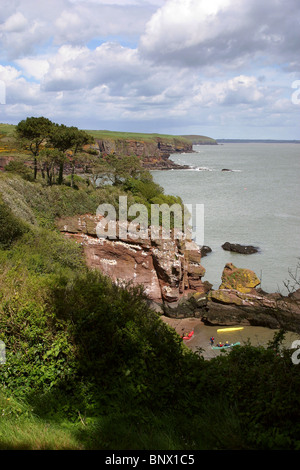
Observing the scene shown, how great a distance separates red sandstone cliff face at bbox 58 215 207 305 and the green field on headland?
13.7 meters

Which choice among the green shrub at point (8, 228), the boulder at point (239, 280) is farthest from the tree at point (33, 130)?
the boulder at point (239, 280)

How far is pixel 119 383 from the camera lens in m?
5.87

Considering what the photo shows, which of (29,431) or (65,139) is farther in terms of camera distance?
(65,139)

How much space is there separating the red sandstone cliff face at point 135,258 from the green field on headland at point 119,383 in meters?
13.7

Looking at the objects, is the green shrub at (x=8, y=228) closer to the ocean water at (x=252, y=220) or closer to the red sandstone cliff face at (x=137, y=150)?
the ocean water at (x=252, y=220)

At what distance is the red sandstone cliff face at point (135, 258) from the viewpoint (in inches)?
835

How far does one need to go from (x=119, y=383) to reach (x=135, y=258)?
15792 mm

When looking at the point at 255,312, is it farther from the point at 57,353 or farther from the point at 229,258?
the point at 57,353

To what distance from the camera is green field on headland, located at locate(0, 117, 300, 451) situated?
4.55m

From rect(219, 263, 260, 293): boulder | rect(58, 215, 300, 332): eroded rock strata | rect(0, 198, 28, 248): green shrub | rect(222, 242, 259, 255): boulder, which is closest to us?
rect(0, 198, 28, 248): green shrub

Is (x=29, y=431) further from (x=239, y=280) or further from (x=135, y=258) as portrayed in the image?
(x=239, y=280)

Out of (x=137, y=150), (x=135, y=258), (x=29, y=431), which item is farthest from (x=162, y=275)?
(x=137, y=150)

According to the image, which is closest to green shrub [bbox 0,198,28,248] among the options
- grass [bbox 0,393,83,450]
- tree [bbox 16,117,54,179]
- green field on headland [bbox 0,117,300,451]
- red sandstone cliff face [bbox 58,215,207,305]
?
red sandstone cliff face [bbox 58,215,207,305]

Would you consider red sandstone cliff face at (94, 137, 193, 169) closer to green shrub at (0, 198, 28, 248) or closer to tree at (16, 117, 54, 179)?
tree at (16, 117, 54, 179)
